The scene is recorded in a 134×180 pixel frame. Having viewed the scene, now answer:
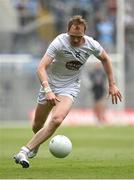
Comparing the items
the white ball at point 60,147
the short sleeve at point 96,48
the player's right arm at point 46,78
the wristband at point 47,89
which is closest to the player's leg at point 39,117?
the white ball at point 60,147

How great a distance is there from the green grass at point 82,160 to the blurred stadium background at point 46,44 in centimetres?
796

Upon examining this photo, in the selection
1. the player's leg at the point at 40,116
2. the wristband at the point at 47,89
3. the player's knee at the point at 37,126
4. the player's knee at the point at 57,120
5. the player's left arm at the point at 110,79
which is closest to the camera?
the wristband at the point at 47,89

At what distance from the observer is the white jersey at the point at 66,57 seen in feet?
45.6

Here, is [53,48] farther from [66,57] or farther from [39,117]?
[39,117]

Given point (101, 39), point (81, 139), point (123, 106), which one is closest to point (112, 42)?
point (101, 39)

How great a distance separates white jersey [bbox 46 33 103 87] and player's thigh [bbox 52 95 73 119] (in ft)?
1.38

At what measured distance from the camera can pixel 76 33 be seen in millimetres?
13641

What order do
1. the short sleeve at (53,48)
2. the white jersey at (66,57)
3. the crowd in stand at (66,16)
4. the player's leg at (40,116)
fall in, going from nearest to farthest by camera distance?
the short sleeve at (53,48), the white jersey at (66,57), the player's leg at (40,116), the crowd in stand at (66,16)

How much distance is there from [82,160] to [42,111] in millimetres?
1568

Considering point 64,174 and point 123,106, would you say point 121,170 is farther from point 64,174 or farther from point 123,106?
point 123,106

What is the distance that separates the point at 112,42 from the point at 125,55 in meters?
0.82

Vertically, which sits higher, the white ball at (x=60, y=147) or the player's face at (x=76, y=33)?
the player's face at (x=76, y=33)

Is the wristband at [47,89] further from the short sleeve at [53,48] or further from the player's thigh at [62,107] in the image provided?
the short sleeve at [53,48]

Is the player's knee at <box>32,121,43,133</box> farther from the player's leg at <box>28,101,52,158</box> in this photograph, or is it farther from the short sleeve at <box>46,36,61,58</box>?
the short sleeve at <box>46,36,61,58</box>
